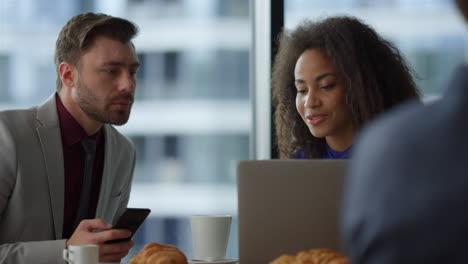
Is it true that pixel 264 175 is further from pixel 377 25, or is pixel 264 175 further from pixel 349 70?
pixel 377 25

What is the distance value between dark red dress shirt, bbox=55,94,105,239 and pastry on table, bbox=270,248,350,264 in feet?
4.19

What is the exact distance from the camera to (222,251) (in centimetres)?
142

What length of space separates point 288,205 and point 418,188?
24.7 inches

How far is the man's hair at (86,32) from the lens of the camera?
228 centimetres

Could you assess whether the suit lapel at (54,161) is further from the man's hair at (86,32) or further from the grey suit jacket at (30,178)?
the man's hair at (86,32)

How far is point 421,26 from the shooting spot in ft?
11.2

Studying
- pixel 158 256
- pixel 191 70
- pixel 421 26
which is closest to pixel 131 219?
pixel 158 256

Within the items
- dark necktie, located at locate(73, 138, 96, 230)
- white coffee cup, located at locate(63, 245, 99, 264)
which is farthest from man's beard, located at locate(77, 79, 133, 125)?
white coffee cup, located at locate(63, 245, 99, 264)

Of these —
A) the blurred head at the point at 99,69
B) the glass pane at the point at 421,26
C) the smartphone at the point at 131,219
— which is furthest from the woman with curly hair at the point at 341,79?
the smartphone at the point at 131,219

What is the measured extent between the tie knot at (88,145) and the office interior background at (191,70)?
49 centimetres

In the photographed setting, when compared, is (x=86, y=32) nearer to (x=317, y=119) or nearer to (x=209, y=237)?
(x=317, y=119)

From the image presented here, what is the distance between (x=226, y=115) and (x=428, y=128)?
13.7 ft

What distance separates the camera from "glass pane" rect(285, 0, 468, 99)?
2879 millimetres

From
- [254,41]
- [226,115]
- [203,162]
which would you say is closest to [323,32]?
[254,41]
